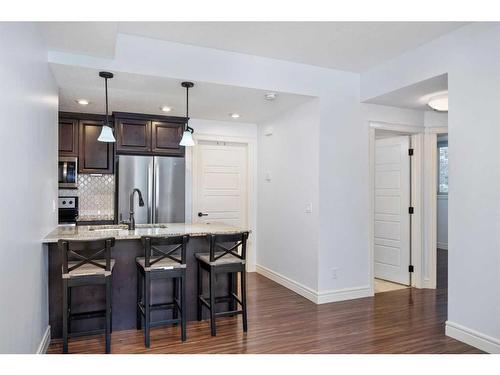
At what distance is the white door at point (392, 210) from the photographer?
4.91 meters

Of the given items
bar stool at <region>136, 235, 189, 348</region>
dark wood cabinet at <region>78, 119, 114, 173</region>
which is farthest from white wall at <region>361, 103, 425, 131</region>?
dark wood cabinet at <region>78, 119, 114, 173</region>

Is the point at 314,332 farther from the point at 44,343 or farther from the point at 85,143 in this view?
the point at 85,143

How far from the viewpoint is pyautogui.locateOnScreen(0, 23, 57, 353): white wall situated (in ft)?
5.74

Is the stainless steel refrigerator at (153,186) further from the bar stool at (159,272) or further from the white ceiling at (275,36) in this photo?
the white ceiling at (275,36)

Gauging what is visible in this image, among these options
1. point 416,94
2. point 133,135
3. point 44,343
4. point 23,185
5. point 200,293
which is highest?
point 416,94

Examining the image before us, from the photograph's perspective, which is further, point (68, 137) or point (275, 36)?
point (68, 137)

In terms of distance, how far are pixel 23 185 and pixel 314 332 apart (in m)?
2.66

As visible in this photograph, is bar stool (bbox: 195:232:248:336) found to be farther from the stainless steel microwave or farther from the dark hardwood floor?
the stainless steel microwave

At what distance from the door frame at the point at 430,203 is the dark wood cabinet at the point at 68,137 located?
499 cm

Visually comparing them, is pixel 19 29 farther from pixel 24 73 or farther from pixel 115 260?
pixel 115 260

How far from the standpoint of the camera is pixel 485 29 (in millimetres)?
2883

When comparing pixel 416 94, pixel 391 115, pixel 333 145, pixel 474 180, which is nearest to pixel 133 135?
pixel 333 145

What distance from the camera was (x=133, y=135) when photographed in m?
5.11

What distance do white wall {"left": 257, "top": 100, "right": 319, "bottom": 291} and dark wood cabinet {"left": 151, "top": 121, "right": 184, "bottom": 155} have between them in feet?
4.49
